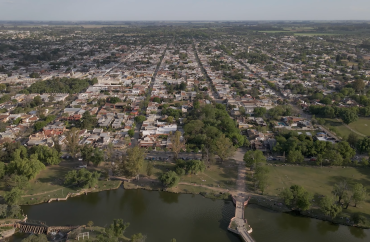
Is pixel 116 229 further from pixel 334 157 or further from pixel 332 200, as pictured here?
pixel 334 157

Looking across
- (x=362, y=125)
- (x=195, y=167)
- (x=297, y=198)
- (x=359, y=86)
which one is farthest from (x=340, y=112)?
(x=195, y=167)

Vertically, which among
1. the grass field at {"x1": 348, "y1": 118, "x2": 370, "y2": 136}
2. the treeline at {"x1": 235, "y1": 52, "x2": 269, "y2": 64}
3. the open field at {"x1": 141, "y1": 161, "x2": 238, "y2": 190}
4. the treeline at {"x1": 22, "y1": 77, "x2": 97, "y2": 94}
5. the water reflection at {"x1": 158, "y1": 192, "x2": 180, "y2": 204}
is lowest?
the water reflection at {"x1": 158, "y1": 192, "x2": 180, "y2": 204}

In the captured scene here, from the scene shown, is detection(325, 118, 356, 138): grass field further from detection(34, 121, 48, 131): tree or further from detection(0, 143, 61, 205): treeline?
detection(34, 121, 48, 131): tree

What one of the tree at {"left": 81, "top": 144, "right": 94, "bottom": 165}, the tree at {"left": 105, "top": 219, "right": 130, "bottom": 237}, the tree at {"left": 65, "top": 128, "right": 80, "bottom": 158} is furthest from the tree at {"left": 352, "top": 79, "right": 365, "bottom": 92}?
the tree at {"left": 105, "top": 219, "right": 130, "bottom": 237}

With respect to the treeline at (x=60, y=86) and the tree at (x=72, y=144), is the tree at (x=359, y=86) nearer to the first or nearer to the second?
the tree at (x=72, y=144)

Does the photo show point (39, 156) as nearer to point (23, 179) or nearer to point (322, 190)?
point (23, 179)

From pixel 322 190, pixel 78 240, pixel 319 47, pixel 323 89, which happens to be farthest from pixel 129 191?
pixel 319 47
